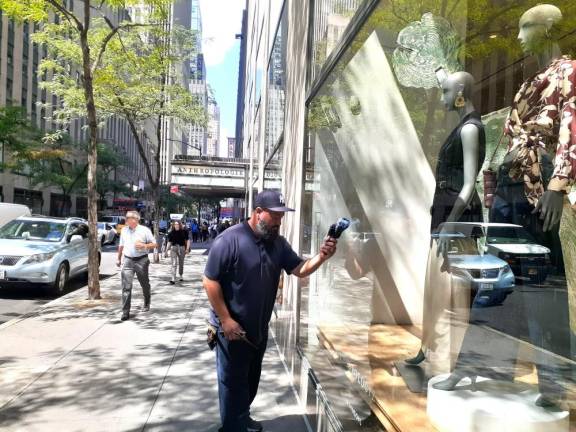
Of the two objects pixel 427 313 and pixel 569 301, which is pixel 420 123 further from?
pixel 569 301

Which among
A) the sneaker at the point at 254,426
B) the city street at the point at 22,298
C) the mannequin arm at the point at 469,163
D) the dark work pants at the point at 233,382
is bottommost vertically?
the city street at the point at 22,298

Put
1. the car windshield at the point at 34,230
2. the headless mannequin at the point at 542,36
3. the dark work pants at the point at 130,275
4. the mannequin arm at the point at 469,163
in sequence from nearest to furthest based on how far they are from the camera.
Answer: the headless mannequin at the point at 542,36 < the mannequin arm at the point at 469,163 < the dark work pants at the point at 130,275 < the car windshield at the point at 34,230

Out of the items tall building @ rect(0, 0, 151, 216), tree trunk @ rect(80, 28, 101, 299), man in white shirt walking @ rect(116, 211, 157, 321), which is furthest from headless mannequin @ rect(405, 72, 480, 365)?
tall building @ rect(0, 0, 151, 216)

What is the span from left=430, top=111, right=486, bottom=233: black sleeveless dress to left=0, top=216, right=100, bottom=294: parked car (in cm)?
1013

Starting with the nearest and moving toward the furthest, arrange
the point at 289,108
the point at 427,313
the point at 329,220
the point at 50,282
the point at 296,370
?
the point at 427,313 < the point at 329,220 < the point at 296,370 < the point at 289,108 < the point at 50,282

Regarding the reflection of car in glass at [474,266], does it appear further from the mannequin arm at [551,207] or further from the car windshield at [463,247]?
the mannequin arm at [551,207]

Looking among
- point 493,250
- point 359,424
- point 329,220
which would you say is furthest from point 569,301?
point 329,220

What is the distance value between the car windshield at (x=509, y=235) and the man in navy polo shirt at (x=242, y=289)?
1029 mm

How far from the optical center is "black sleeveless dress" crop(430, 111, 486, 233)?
270 cm

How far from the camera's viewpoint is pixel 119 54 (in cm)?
1594

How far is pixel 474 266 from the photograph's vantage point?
9.80 ft

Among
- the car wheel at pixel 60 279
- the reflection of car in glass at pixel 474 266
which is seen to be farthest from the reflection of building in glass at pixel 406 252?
the car wheel at pixel 60 279

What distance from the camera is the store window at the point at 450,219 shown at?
215cm

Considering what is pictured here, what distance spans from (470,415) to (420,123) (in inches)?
100
